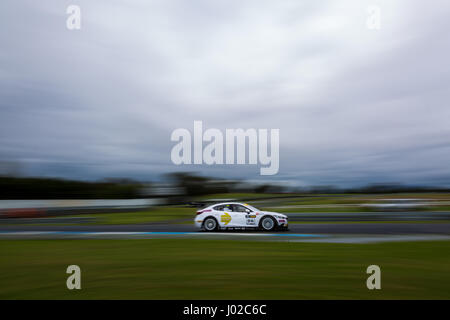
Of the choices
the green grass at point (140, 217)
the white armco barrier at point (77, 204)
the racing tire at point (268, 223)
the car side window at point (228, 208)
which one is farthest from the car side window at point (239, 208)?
the white armco barrier at point (77, 204)

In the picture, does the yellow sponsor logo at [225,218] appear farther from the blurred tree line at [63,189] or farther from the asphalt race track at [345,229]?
the blurred tree line at [63,189]

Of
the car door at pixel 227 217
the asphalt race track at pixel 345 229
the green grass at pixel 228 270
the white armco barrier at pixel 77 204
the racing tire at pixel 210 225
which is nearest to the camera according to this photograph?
the green grass at pixel 228 270

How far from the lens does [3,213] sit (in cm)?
2522

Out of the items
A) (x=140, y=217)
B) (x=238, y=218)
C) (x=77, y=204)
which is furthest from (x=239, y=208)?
(x=77, y=204)

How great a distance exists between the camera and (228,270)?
19.6 ft

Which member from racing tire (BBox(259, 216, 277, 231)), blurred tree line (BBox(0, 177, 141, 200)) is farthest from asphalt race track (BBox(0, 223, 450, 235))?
blurred tree line (BBox(0, 177, 141, 200))

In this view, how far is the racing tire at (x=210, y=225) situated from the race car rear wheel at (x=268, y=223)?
1839mm

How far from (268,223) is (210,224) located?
2291 millimetres

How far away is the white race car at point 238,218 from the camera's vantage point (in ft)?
40.8

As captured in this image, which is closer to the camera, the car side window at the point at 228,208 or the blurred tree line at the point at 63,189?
the car side window at the point at 228,208

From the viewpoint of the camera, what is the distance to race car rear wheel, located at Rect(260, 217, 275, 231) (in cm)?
1240

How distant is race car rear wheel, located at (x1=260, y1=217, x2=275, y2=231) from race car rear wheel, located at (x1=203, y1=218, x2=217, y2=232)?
186 cm

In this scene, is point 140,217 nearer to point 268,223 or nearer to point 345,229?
point 268,223
